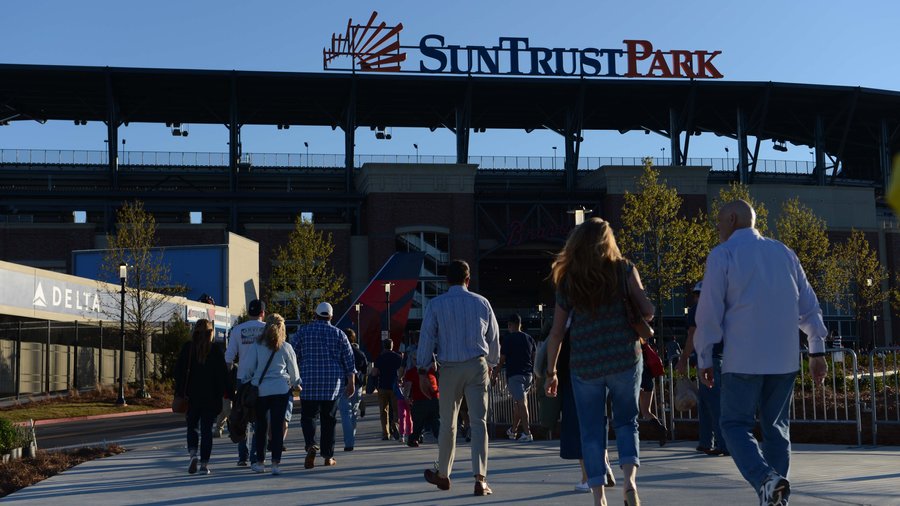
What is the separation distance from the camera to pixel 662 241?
49500mm

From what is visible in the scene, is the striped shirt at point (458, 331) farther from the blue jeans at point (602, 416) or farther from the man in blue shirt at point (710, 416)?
the man in blue shirt at point (710, 416)

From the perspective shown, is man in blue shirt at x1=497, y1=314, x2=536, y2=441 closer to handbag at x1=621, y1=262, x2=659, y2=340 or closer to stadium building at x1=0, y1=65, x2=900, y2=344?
handbag at x1=621, y1=262, x2=659, y2=340

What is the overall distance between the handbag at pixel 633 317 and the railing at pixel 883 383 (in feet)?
22.4

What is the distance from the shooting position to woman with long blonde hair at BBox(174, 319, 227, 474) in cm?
1216

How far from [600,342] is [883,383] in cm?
847

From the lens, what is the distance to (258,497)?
9609mm

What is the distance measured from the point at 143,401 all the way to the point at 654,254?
2424cm

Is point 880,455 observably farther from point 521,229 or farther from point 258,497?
point 521,229

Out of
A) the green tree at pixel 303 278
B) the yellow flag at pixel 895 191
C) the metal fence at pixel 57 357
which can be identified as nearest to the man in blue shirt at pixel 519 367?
the yellow flag at pixel 895 191

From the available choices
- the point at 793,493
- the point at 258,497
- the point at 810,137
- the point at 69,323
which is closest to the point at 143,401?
the point at 69,323

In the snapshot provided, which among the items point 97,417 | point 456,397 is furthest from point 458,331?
point 97,417

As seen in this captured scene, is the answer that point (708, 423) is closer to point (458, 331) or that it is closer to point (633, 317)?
point (458, 331)

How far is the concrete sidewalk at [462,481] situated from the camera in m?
8.89

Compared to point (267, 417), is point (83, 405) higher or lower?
lower
